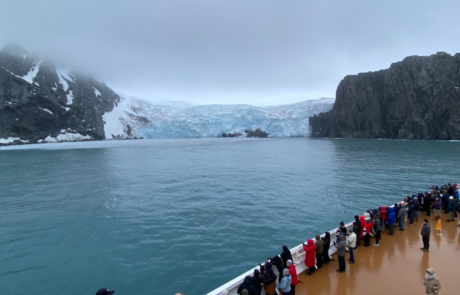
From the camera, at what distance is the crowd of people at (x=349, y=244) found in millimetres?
5922

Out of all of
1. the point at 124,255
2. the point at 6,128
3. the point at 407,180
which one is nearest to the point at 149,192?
the point at 124,255

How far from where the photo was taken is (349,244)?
7977 millimetres

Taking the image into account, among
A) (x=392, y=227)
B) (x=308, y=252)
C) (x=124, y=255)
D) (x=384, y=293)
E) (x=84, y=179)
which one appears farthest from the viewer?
(x=84, y=179)

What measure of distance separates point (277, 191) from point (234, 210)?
583 centimetres

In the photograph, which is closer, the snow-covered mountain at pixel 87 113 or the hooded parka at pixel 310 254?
the hooded parka at pixel 310 254

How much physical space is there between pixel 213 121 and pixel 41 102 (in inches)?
3083

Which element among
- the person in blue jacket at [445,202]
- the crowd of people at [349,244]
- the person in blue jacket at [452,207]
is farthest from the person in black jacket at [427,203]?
the person in blue jacket at [445,202]

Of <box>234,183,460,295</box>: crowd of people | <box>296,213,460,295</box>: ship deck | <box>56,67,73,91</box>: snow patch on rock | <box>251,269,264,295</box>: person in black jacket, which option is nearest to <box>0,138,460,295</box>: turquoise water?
<box>234,183,460,295</box>: crowd of people

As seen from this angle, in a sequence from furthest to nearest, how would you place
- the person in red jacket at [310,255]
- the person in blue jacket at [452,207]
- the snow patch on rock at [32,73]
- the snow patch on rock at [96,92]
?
1. the snow patch on rock at [96,92]
2. the snow patch on rock at [32,73]
3. the person in blue jacket at [452,207]
4. the person in red jacket at [310,255]

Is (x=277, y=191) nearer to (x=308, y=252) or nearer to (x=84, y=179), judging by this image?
(x=308, y=252)

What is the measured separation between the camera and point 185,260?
999cm

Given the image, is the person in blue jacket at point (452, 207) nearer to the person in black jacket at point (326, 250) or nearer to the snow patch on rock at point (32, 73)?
the person in black jacket at point (326, 250)

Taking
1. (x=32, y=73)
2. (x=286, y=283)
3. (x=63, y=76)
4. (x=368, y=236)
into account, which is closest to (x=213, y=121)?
(x=63, y=76)

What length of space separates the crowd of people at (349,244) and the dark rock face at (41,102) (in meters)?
130
